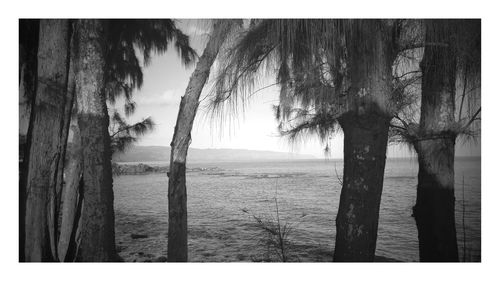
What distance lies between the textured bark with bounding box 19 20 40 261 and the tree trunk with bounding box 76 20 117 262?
1.11 ft

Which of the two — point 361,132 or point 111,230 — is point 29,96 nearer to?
point 111,230

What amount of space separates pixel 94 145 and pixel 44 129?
1.12 feet

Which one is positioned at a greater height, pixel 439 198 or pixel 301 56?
pixel 301 56

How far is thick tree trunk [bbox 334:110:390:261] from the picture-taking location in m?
1.08

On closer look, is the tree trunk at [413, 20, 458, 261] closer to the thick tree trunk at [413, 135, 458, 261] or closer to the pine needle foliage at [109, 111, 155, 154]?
the thick tree trunk at [413, 135, 458, 261]

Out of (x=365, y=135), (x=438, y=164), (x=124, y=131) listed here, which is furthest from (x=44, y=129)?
(x=438, y=164)

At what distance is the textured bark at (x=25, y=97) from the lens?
1.50 metres

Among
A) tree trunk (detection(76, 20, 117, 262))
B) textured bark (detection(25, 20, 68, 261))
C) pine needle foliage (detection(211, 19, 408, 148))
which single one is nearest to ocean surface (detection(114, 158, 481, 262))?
pine needle foliage (detection(211, 19, 408, 148))

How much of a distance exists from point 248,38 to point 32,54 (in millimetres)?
1479

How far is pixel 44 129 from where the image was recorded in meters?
1.49

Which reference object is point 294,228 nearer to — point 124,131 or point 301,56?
point 124,131

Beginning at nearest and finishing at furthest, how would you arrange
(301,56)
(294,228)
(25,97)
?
(301,56)
(25,97)
(294,228)
